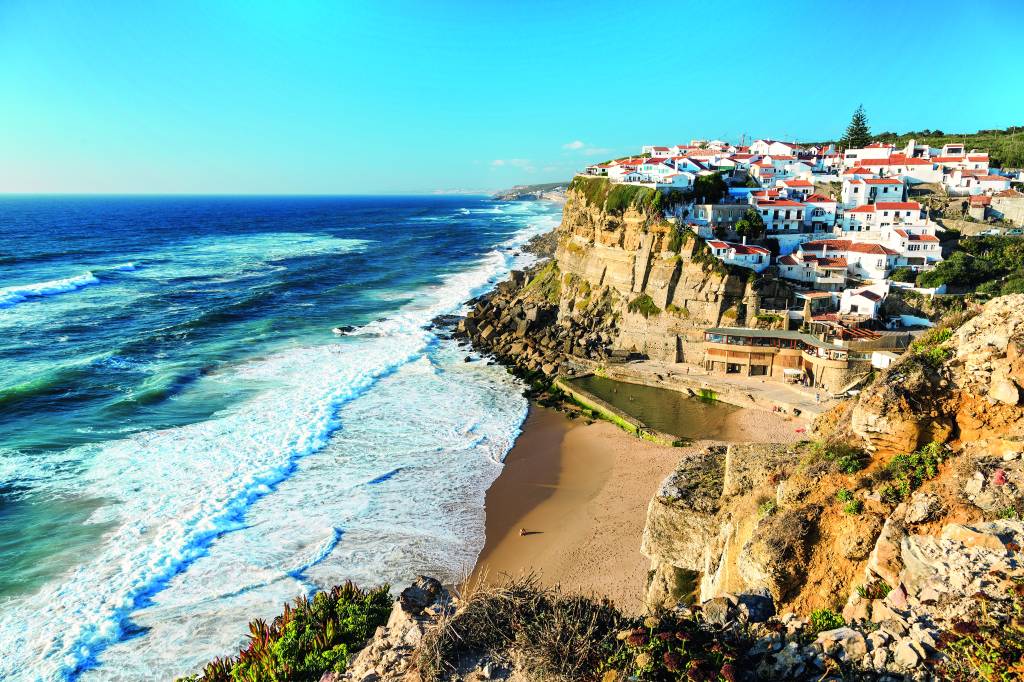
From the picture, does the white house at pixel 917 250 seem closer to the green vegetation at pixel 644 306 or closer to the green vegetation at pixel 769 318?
the green vegetation at pixel 769 318

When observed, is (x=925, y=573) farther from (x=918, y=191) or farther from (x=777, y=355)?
(x=918, y=191)

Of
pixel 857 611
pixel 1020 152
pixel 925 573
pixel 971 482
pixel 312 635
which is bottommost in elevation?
pixel 312 635

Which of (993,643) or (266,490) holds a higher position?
(993,643)

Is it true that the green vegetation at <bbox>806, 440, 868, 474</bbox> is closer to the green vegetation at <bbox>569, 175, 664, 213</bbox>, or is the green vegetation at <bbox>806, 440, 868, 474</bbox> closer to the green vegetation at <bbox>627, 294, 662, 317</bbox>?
the green vegetation at <bbox>627, 294, 662, 317</bbox>

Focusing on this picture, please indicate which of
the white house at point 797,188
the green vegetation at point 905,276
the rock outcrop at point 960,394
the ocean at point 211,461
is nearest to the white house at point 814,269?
the green vegetation at point 905,276

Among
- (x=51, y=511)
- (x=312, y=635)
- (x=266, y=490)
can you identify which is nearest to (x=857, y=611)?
(x=312, y=635)

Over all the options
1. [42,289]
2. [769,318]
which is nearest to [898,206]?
[769,318]

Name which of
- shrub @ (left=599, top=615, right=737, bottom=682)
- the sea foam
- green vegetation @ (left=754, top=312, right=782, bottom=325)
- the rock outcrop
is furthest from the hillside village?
the sea foam
